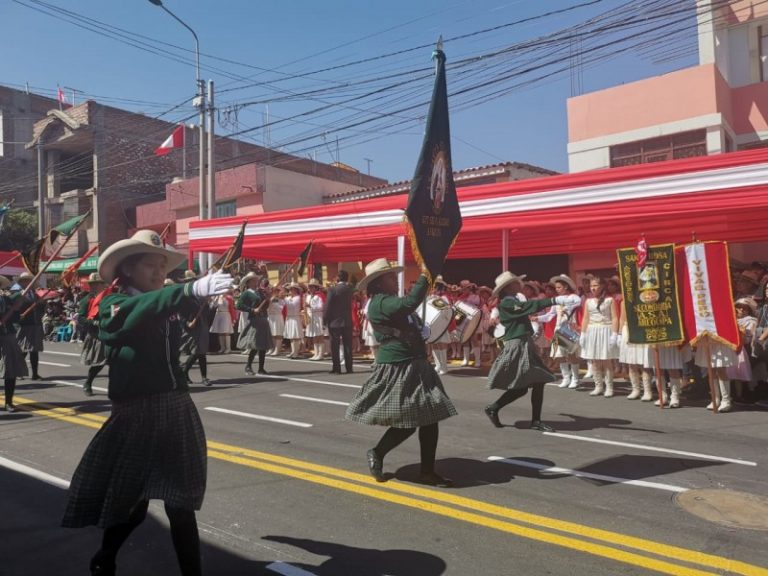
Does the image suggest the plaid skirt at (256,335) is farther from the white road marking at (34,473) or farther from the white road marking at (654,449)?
the white road marking at (654,449)

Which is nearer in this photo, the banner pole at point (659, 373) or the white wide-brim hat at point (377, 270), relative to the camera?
the white wide-brim hat at point (377, 270)

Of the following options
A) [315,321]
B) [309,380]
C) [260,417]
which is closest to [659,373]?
[260,417]

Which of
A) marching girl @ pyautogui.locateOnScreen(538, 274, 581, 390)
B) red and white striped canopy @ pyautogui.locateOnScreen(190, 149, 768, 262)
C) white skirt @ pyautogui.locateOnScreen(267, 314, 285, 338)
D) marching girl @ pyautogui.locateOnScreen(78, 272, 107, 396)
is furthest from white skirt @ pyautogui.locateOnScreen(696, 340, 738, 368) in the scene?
white skirt @ pyautogui.locateOnScreen(267, 314, 285, 338)

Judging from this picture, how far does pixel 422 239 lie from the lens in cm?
459

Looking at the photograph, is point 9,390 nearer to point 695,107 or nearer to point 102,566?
point 102,566

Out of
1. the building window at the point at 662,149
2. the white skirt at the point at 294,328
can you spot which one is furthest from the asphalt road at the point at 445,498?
the building window at the point at 662,149

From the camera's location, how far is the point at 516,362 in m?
6.77

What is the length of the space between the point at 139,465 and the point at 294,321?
12.5 m

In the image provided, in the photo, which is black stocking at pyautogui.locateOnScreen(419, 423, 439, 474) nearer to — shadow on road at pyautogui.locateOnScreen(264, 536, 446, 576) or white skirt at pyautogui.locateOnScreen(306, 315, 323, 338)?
shadow on road at pyautogui.locateOnScreen(264, 536, 446, 576)

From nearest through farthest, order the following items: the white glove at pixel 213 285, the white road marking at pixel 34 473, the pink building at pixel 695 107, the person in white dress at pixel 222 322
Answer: the white glove at pixel 213 285 → the white road marking at pixel 34 473 → the pink building at pixel 695 107 → the person in white dress at pixel 222 322

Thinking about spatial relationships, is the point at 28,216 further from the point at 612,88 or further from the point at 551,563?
the point at 551,563

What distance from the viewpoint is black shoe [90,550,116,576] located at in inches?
117

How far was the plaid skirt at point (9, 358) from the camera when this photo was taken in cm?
839

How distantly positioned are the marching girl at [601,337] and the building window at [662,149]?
6.29 meters
